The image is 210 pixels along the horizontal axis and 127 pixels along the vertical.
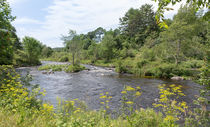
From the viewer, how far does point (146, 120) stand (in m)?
3.99

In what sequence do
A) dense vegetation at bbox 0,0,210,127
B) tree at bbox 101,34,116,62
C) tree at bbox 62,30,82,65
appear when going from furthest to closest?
tree at bbox 101,34,116,62 → tree at bbox 62,30,82,65 → dense vegetation at bbox 0,0,210,127

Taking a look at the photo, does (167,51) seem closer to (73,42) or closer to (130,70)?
(130,70)

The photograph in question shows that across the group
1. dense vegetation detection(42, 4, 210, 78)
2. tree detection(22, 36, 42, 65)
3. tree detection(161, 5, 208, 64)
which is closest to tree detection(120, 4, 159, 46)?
dense vegetation detection(42, 4, 210, 78)

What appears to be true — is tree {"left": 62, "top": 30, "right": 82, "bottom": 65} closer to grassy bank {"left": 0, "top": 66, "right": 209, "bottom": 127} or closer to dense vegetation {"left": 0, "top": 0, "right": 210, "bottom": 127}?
dense vegetation {"left": 0, "top": 0, "right": 210, "bottom": 127}

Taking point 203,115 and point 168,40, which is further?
point 168,40

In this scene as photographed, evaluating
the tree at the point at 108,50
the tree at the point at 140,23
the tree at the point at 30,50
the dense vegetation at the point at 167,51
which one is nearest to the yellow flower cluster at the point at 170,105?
the dense vegetation at the point at 167,51

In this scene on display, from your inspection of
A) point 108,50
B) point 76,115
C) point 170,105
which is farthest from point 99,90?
point 108,50

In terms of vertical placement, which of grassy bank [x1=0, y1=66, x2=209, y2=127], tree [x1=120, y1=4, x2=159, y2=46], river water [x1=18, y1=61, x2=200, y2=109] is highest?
tree [x1=120, y1=4, x2=159, y2=46]

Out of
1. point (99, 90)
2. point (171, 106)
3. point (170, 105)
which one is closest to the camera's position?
point (170, 105)

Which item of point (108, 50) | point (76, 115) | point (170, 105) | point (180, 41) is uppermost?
point (180, 41)

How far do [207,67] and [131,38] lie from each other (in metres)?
50.2

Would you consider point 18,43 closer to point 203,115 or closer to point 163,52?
point 163,52

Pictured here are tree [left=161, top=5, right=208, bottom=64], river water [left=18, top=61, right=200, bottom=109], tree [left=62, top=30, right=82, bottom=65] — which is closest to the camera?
river water [left=18, top=61, right=200, bottom=109]

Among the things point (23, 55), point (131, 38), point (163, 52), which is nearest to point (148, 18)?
point (131, 38)
